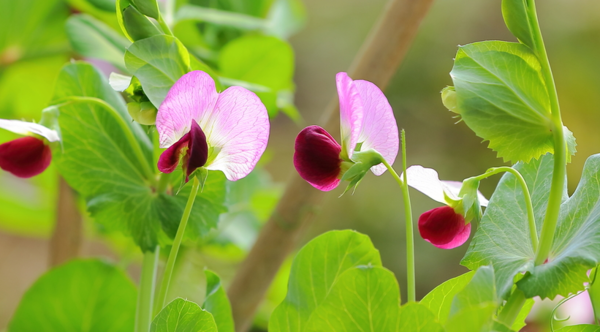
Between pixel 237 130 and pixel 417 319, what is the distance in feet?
0.33

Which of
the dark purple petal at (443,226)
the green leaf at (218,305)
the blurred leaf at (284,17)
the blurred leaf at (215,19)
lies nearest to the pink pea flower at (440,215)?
the dark purple petal at (443,226)

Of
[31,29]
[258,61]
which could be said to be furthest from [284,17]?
[31,29]

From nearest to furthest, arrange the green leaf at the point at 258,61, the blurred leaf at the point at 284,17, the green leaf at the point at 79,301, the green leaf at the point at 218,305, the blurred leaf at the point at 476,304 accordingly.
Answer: the blurred leaf at the point at 476,304, the green leaf at the point at 218,305, the green leaf at the point at 79,301, the green leaf at the point at 258,61, the blurred leaf at the point at 284,17

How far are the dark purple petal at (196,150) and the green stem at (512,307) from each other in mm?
129

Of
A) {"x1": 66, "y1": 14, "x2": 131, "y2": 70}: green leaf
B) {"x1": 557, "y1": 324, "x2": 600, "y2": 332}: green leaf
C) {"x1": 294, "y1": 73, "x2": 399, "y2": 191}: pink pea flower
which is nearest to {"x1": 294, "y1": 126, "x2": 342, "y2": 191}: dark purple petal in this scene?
{"x1": 294, "y1": 73, "x2": 399, "y2": 191}: pink pea flower

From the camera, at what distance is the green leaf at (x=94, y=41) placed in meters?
0.40

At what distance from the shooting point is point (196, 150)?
A: 7.8 inches

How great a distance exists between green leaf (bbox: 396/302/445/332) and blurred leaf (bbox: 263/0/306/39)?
0.51 meters

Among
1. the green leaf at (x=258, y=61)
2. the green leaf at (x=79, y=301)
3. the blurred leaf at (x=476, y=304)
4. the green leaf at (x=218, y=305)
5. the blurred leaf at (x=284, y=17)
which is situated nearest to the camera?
the blurred leaf at (x=476, y=304)

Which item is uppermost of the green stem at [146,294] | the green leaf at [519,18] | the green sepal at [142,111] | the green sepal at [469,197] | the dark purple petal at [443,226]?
the green leaf at [519,18]

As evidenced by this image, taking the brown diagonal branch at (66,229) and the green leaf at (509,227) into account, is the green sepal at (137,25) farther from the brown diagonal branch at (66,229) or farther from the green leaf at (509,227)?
the brown diagonal branch at (66,229)

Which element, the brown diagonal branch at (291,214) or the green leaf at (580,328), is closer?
the green leaf at (580,328)

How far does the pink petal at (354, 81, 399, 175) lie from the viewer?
21 centimetres

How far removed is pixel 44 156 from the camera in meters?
0.25
